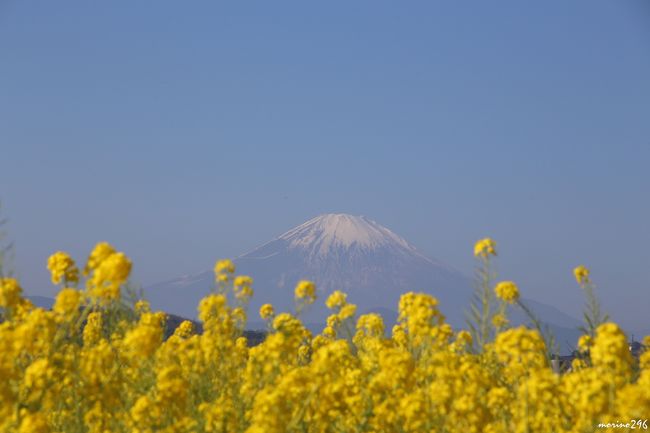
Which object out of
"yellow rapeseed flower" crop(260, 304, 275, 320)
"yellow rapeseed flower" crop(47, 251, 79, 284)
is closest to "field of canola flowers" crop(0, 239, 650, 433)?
"yellow rapeseed flower" crop(47, 251, 79, 284)

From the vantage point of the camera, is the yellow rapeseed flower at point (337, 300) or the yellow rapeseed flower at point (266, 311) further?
the yellow rapeseed flower at point (266, 311)

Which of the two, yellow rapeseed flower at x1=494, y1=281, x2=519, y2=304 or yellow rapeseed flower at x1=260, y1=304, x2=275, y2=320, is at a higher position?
yellow rapeseed flower at x1=260, y1=304, x2=275, y2=320

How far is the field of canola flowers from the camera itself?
4926 mm

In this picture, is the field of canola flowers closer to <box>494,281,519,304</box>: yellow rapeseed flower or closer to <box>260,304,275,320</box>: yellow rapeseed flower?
<box>494,281,519,304</box>: yellow rapeseed flower

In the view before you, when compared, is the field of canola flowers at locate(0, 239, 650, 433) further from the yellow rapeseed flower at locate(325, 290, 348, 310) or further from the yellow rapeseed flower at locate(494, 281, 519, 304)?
the yellow rapeseed flower at locate(325, 290, 348, 310)

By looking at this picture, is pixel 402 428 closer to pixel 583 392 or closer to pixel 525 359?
pixel 525 359

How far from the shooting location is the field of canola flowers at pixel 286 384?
194 inches

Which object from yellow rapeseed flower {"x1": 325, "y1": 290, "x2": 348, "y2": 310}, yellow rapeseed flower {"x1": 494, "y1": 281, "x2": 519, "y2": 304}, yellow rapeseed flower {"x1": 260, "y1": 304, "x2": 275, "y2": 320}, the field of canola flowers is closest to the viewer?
the field of canola flowers

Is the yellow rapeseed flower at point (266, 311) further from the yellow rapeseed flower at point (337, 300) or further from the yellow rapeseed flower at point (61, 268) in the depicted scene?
the yellow rapeseed flower at point (61, 268)

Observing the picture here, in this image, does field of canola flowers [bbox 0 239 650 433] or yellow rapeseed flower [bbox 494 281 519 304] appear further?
yellow rapeseed flower [bbox 494 281 519 304]

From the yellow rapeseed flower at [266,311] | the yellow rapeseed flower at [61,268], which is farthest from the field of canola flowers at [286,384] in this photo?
the yellow rapeseed flower at [266,311]

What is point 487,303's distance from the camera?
7621mm

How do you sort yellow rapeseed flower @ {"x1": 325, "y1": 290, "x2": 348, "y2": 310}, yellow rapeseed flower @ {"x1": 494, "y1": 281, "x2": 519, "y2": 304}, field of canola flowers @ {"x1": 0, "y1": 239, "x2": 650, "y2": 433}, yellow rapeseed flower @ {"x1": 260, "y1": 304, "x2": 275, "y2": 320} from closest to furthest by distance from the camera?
field of canola flowers @ {"x1": 0, "y1": 239, "x2": 650, "y2": 433}
yellow rapeseed flower @ {"x1": 494, "y1": 281, "x2": 519, "y2": 304}
yellow rapeseed flower @ {"x1": 325, "y1": 290, "x2": 348, "y2": 310}
yellow rapeseed flower @ {"x1": 260, "y1": 304, "x2": 275, "y2": 320}

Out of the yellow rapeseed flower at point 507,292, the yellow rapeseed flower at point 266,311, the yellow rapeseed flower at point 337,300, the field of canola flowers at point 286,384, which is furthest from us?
the yellow rapeseed flower at point 266,311
